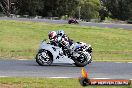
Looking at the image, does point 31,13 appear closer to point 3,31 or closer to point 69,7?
point 69,7

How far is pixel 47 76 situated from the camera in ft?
47.0

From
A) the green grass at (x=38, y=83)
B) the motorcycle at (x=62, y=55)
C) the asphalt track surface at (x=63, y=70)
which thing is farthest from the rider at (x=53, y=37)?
the green grass at (x=38, y=83)

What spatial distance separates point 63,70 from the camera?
16328mm

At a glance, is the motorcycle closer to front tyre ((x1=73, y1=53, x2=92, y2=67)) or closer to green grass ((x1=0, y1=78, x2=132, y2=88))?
front tyre ((x1=73, y1=53, x2=92, y2=67))

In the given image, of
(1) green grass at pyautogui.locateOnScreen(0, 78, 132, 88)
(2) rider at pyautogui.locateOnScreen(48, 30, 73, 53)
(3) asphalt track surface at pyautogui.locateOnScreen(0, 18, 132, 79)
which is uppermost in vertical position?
(2) rider at pyautogui.locateOnScreen(48, 30, 73, 53)

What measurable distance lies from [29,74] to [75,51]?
11.0 ft

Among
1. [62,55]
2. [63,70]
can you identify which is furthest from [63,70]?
[62,55]

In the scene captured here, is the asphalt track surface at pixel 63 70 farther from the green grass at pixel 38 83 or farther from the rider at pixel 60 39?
the green grass at pixel 38 83

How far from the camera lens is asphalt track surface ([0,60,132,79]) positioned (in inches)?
582

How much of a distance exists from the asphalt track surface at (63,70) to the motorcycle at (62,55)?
251mm

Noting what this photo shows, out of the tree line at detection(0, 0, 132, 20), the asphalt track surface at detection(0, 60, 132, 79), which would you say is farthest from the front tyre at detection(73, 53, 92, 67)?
the tree line at detection(0, 0, 132, 20)

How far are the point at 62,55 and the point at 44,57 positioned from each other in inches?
28.5

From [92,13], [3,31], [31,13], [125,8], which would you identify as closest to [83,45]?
[3,31]

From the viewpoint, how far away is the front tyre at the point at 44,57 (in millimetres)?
17625
